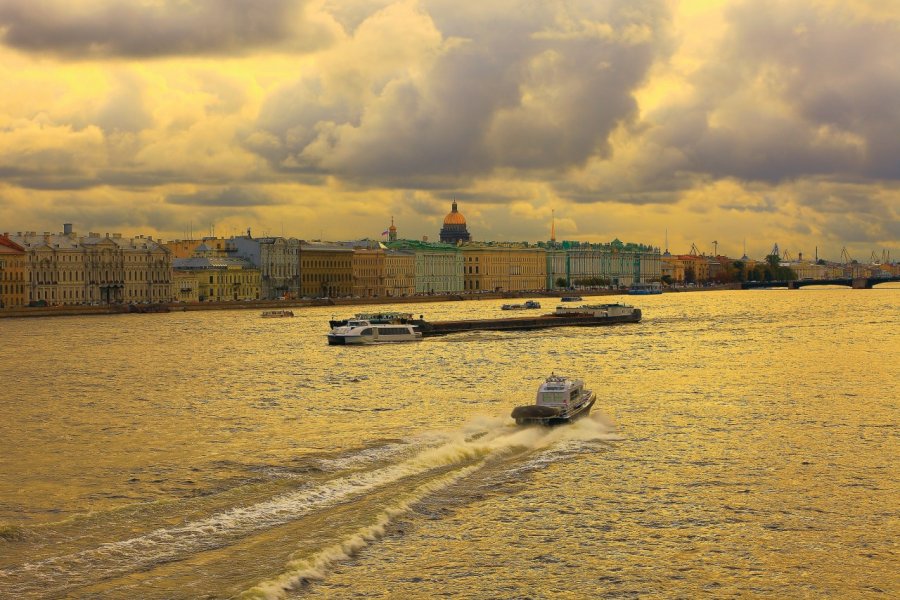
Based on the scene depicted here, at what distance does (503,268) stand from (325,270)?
31505 mm

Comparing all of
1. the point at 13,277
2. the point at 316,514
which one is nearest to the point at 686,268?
the point at 13,277

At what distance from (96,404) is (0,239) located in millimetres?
54332

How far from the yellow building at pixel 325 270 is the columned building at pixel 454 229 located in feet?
126

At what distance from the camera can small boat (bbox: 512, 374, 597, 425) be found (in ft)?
59.8

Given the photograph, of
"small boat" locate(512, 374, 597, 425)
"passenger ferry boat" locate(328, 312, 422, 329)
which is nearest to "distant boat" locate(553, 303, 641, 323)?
"passenger ferry boat" locate(328, 312, 422, 329)

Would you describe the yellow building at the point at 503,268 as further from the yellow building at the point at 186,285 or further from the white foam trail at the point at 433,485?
the white foam trail at the point at 433,485

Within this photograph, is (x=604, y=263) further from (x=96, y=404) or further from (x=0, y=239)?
(x=96, y=404)

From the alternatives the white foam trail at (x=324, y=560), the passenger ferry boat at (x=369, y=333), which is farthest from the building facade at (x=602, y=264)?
the white foam trail at (x=324, y=560)

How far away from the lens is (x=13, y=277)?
232ft

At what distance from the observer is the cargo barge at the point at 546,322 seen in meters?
48.2

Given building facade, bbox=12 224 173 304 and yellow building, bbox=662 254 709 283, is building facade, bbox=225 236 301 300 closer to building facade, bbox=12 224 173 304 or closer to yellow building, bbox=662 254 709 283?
building facade, bbox=12 224 173 304

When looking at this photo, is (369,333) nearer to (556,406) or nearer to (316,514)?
(556,406)

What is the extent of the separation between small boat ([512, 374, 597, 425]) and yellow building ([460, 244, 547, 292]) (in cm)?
9968

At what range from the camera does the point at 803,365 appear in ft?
100
